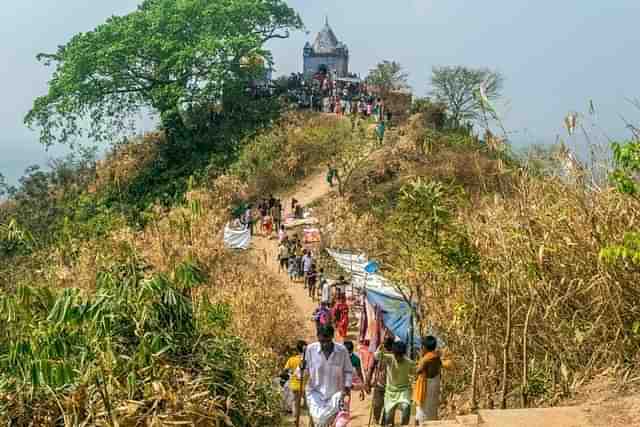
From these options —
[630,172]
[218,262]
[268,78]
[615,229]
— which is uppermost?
[268,78]

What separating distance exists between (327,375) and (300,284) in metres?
9.45

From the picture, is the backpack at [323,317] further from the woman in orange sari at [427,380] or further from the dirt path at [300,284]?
the woman in orange sari at [427,380]

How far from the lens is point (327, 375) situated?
5305mm

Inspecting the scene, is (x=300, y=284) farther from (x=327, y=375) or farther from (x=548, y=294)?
(x=327, y=375)

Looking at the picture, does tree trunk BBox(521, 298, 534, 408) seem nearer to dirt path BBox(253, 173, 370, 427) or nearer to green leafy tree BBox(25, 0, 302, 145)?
dirt path BBox(253, 173, 370, 427)

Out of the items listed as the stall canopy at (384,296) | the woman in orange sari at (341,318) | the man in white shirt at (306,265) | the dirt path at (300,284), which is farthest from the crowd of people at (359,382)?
the man in white shirt at (306,265)

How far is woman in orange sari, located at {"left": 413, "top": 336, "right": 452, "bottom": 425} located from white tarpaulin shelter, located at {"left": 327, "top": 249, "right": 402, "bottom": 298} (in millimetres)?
3297

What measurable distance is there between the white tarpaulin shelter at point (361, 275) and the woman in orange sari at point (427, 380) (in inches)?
130

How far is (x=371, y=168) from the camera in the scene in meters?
20.5

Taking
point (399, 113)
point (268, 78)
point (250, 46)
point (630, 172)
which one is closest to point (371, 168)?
point (399, 113)

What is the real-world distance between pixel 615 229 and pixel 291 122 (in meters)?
20.8

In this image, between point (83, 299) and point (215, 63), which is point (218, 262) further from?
point (215, 63)

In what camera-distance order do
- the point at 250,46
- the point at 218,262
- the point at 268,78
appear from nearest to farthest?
the point at 218,262, the point at 250,46, the point at 268,78

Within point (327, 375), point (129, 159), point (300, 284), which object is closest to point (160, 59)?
point (129, 159)
